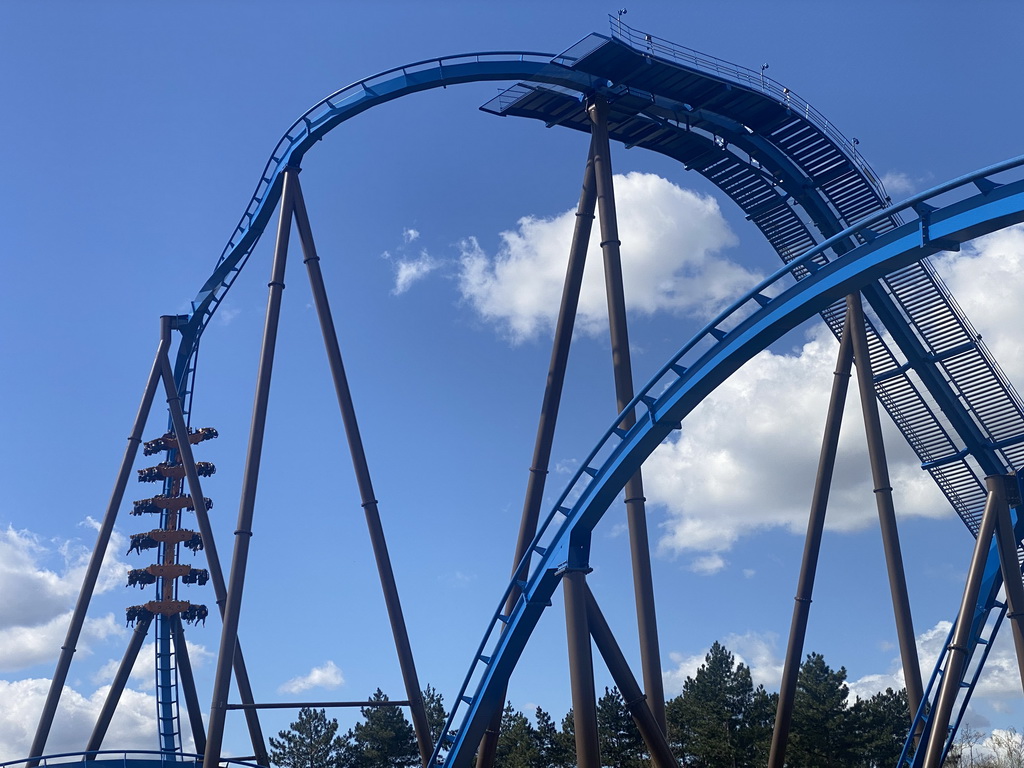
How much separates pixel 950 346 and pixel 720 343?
7068 mm

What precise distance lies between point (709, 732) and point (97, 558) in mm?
17024

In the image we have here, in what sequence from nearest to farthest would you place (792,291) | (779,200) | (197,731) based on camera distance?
1. (792,291)
2. (779,200)
3. (197,731)

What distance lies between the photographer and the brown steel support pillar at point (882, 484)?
55.2 feet

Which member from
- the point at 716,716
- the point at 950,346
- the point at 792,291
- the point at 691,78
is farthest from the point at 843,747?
the point at 792,291

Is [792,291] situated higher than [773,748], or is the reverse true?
[792,291]

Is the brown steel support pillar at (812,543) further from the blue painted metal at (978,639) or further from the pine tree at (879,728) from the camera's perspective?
the pine tree at (879,728)

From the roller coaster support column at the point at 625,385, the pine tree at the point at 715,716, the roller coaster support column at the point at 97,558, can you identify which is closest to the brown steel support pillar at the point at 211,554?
the roller coaster support column at the point at 97,558

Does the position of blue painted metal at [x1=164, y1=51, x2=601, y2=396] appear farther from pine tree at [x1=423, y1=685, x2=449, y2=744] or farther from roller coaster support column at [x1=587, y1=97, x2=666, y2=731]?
pine tree at [x1=423, y1=685, x2=449, y2=744]

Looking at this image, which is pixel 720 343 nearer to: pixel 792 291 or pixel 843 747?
pixel 792 291

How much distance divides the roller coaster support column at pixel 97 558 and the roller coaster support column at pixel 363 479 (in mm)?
6825

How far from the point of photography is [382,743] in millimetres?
33375

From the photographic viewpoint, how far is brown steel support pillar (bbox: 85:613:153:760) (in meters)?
22.6

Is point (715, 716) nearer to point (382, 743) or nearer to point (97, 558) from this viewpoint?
point (382, 743)

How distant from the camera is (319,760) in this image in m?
33.4
